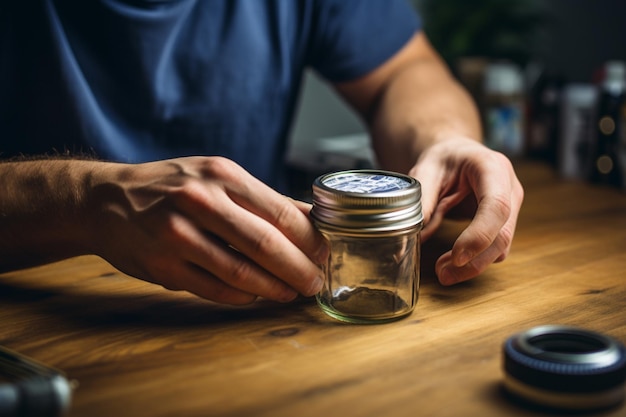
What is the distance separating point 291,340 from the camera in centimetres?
77

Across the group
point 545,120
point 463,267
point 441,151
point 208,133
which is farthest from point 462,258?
point 545,120

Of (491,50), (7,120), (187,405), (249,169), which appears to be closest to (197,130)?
(249,169)

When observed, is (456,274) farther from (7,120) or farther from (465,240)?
(7,120)

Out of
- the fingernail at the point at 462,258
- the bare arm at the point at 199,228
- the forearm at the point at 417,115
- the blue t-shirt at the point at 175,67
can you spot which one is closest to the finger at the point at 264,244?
the bare arm at the point at 199,228

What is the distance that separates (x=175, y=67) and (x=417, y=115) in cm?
45

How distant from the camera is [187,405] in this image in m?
0.64

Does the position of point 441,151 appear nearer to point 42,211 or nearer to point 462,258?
point 462,258

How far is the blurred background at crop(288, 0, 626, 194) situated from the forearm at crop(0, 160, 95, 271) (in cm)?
84

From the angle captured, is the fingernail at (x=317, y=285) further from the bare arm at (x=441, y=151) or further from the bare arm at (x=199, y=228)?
the bare arm at (x=441, y=151)

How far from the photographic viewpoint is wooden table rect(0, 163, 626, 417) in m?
0.65

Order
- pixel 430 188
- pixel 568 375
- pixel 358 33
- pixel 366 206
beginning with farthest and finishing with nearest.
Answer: pixel 358 33
pixel 430 188
pixel 366 206
pixel 568 375

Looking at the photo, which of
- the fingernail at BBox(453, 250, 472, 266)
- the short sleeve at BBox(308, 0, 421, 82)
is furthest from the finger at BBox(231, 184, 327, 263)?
the short sleeve at BBox(308, 0, 421, 82)

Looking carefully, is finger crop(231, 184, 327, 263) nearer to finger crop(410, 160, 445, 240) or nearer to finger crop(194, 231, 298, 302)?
finger crop(194, 231, 298, 302)

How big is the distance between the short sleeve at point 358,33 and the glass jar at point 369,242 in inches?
28.4
